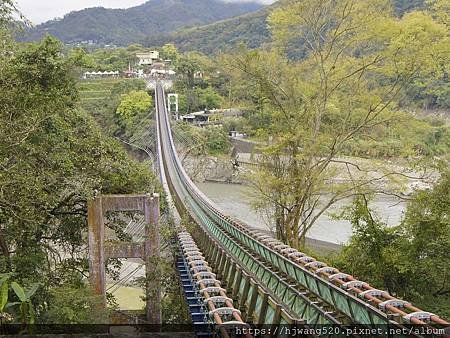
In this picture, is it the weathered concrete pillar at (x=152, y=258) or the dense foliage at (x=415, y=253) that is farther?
the weathered concrete pillar at (x=152, y=258)

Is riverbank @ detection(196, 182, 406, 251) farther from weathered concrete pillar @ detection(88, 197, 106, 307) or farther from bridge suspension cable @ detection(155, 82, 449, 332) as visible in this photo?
weathered concrete pillar @ detection(88, 197, 106, 307)

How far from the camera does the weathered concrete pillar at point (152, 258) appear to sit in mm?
9281

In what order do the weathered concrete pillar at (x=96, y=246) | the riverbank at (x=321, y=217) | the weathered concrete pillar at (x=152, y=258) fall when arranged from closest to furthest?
the weathered concrete pillar at (x=152, y=258)
the weathered concrete pillar at (x=96, y=246)
the riverbank at (x=321, y=217)

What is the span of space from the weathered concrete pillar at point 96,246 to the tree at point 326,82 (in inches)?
158

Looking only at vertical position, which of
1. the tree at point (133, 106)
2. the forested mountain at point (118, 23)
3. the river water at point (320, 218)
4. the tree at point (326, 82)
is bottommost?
the river water at point (320, 218)

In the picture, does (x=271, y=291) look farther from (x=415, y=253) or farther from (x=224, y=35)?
(x=224, y=35)

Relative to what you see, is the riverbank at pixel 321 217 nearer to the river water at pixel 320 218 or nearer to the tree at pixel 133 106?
the river water at pixel 320 218

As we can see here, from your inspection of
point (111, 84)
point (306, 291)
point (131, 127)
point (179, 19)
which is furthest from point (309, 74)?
point (179, 19)

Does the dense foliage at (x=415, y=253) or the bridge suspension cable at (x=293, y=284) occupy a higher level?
the bridge suspension cable at (x=293, y=284)

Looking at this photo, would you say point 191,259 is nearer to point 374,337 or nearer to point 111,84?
point 374,337

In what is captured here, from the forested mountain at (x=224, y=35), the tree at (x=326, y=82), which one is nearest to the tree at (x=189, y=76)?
the forested mountain at (x=224, y=35)

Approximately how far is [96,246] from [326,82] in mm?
6009

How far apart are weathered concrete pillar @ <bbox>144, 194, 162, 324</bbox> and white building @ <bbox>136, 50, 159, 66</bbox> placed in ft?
212

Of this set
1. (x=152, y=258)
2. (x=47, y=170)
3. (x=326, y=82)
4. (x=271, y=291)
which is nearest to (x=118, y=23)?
(x=326, y=82)
